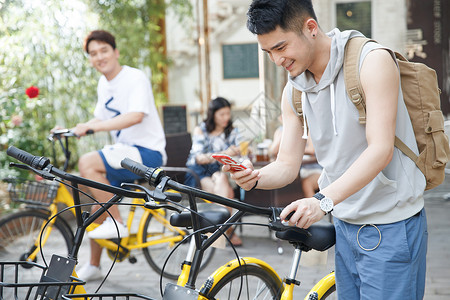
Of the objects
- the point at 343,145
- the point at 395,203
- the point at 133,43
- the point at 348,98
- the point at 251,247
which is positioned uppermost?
the point at 133,43

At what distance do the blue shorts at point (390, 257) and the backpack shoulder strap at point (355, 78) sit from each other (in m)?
0.39

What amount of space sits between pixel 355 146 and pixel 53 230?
323 centimetres

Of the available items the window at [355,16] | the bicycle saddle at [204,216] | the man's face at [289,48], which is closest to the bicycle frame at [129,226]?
the bicycle saddle at [204,216]

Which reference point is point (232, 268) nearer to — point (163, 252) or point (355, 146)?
point (355, 146)

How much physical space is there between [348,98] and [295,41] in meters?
0.25

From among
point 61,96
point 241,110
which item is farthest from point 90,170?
point 241,110

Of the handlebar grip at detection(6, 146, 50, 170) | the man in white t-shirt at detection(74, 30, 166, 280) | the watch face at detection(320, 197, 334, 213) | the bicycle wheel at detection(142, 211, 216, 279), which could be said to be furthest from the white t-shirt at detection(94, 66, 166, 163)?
the watch face at detection(320, 197, 334, 213)

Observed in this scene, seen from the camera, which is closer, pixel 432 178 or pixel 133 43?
pixel 432 178

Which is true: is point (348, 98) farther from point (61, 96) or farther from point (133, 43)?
point (133, 43)

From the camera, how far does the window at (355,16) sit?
7.84 meters

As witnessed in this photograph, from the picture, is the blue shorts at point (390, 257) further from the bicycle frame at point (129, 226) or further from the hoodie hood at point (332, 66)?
the bicycle frame at point (129, 226)

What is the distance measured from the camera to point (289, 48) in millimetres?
1851

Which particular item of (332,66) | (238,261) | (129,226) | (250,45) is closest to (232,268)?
(238,261)

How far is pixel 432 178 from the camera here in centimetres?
197
